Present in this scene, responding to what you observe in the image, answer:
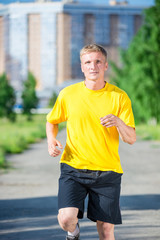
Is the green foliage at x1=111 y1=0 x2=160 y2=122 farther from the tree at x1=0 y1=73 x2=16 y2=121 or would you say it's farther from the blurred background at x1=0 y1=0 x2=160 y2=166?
the blurred background at x1=0 y1=0 x2=160 y2=166

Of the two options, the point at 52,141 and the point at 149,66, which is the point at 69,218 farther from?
the point at 149,66

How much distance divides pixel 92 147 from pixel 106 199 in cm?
43

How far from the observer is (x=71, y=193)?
3.85 m

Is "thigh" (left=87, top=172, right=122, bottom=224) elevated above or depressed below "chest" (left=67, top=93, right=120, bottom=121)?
below

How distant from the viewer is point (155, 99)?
93.6 ft

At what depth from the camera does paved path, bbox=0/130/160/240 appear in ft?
17.5

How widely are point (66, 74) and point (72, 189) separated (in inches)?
4677

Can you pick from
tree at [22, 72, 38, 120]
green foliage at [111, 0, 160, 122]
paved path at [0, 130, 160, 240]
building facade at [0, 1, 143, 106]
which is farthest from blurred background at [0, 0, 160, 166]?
paved path at [0, 130, 160, 240]

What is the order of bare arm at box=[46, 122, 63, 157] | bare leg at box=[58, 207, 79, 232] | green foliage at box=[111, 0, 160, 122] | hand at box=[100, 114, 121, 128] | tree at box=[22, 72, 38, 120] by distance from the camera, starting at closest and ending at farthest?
A: hand at box=[100, 114, 121, 128] < bare leg at box=[58, 207, 79, 232] < bare arm at box=[46, 122, 63, 157] < green foliage at box=[111, 0, 160, 122] < tree at box=[22, 72, 38, 120]

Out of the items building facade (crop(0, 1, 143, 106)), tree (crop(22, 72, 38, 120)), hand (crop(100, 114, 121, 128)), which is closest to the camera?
hand (crop(100, 114, 121, 128))

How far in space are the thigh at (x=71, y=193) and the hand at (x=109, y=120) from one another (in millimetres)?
549

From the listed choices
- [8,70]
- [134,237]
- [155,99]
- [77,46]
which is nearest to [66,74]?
[77,46]

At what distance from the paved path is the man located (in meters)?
1.27

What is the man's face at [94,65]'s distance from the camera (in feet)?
12.8
